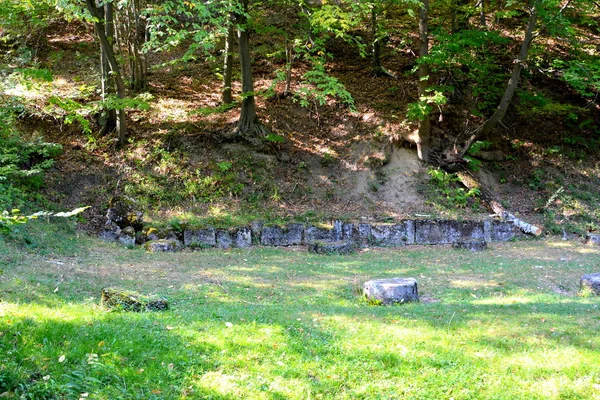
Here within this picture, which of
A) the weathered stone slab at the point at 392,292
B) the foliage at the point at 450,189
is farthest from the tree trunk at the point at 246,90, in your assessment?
the weathered stone slab at the point at 392,292

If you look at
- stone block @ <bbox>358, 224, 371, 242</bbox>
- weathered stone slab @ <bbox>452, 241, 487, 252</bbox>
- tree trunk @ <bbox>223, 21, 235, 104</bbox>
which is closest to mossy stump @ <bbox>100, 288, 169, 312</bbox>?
stone block @ <bbox>358, 224, 371, 242</bbox>

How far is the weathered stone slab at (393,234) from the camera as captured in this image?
13367 millimetres

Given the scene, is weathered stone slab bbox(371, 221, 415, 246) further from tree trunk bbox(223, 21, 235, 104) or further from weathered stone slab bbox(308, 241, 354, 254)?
tree trunk bbox(223, 21, 235, 104)

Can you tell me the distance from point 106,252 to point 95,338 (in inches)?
264

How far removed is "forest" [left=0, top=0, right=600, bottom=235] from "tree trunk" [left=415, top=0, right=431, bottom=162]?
5 centimetres

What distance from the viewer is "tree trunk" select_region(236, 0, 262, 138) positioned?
585 inches

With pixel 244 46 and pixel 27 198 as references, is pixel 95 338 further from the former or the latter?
pixel 244 46

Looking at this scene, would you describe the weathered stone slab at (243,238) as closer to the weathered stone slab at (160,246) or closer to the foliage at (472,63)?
the weathered stone slab at (160,246)

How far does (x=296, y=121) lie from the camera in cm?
1742

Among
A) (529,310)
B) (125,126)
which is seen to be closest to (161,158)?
(125,126)

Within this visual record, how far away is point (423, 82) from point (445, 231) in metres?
5.67

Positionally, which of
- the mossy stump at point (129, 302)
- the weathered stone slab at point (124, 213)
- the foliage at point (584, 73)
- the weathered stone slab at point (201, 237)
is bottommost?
the mossy stump at point (129, 302)

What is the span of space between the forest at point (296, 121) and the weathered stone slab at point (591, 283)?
6.20m

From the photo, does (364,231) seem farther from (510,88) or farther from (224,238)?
(510,88)
